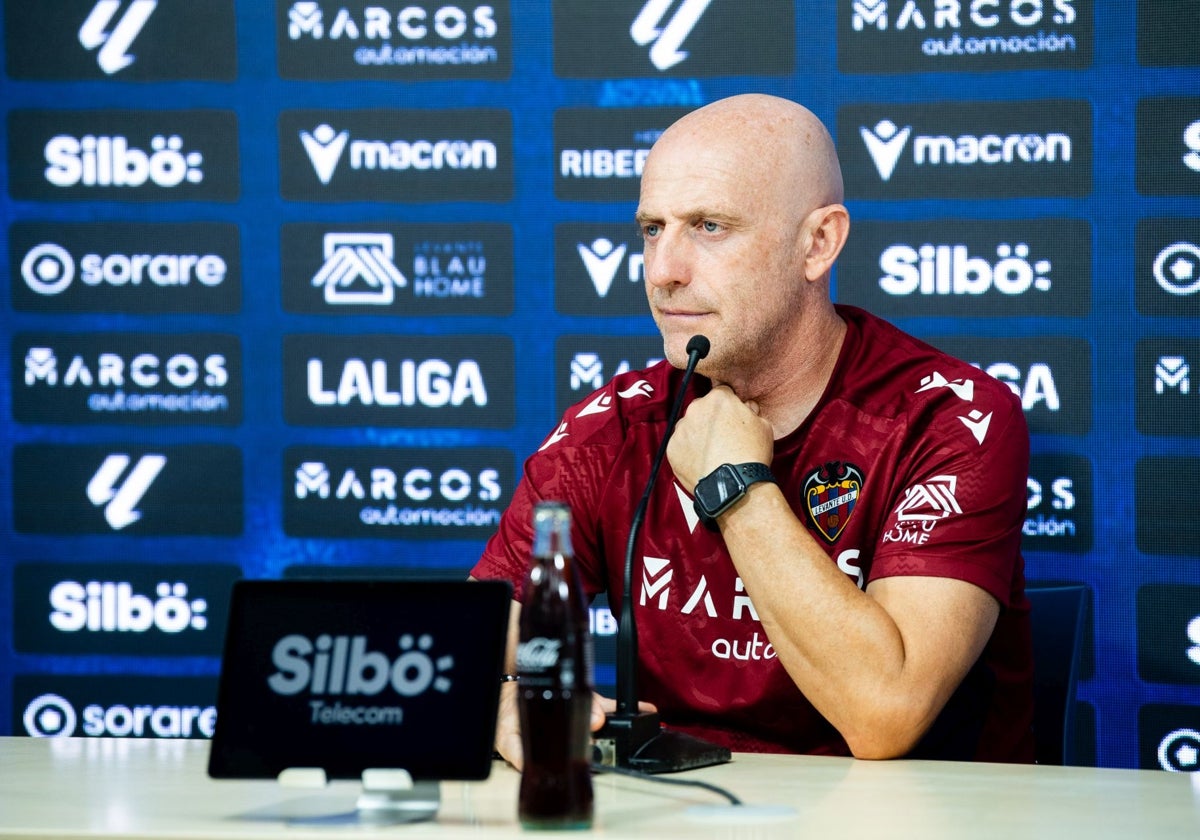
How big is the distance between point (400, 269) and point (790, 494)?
1.19 meters

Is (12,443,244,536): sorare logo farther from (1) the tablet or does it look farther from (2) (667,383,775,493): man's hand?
(1) the tablet

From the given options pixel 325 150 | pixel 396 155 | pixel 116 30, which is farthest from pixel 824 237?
pixel 116 30

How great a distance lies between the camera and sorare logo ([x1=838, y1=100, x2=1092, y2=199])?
252cm

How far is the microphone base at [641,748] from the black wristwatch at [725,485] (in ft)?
1.10

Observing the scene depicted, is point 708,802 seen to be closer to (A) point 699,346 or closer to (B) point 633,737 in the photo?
(B) point 633,737

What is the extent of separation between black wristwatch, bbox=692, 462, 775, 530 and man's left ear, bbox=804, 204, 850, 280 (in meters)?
0.39

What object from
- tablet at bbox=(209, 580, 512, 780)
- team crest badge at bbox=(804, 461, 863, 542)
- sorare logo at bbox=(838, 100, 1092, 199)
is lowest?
tablet at bbox=(209, 580, 512, 780)

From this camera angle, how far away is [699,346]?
1.70m

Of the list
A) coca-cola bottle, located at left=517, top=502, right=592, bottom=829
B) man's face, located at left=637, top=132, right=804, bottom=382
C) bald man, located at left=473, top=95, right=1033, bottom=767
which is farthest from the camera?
man's face, located at left=637, top=132, right=804, bottom=382

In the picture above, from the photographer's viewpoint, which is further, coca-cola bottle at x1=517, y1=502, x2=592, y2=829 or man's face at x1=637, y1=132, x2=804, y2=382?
man's face at x1=637, y1=132, x2=804, y2=382

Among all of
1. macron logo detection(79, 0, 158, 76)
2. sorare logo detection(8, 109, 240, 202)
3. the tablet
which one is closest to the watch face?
the tablet

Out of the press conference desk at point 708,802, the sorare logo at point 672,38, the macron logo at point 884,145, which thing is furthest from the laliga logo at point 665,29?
the press conference desk at point 708,802

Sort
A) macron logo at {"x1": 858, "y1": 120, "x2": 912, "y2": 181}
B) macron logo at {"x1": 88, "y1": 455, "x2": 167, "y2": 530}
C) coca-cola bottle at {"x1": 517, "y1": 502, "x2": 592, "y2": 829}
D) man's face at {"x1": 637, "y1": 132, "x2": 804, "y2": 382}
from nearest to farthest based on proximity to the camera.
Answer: coca-cola bottle at {"x1": 517, "y1": 502, "x2": 592, "y2": 829} < man's face at {"x1": 637, "y1": 132, "x2": 804, "y2": 382} < macron logo at {"x1": 858, "y1": 120, "x2": 912, "y2": 181} < macron logo at {"x1": 88, "y1": 455, "x2": 167, "y2": 530}

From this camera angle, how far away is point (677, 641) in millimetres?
1795
